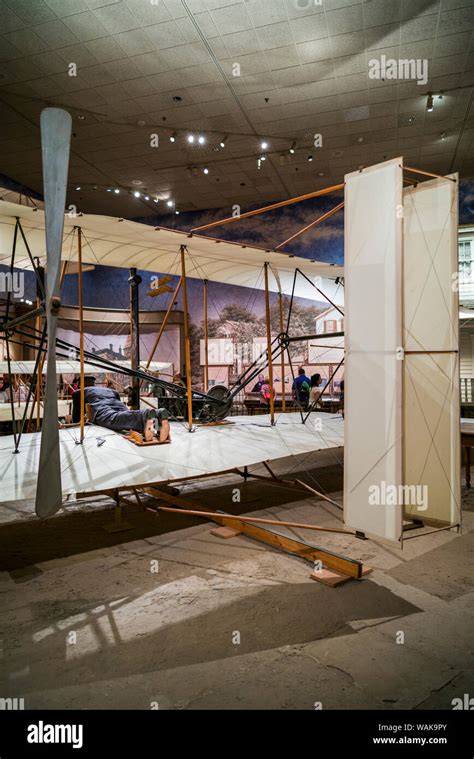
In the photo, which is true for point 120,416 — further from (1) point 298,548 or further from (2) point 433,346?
(2) point 433,346

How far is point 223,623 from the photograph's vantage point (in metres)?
3.16

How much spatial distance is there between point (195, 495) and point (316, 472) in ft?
9.55

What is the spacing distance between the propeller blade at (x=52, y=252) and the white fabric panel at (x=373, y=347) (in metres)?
1.77

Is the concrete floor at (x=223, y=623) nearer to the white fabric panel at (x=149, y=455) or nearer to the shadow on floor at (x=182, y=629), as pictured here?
the shadow on floor at (x=182, y=629)

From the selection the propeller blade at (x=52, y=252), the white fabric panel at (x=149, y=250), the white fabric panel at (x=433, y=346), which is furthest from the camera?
the white fabric panel at (x=149, y=250)

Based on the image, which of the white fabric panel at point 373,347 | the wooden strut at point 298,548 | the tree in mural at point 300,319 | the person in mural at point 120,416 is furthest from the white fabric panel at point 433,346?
the tree in mural at point 300,319

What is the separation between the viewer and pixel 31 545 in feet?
15.5

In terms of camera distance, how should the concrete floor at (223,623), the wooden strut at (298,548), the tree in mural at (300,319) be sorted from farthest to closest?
the tree in mural at (300,319) → the wooden strut at (298,548) → the concrete floor at (223,623)

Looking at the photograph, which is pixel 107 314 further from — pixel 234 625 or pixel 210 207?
pixel 234 625

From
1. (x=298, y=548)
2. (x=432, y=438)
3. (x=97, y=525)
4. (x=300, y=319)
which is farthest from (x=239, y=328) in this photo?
(x=432, y=438)

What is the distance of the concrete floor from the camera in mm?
2457

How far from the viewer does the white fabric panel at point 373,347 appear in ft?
8.57

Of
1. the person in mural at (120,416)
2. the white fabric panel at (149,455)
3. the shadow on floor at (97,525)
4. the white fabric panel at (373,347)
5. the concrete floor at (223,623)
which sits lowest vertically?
the shadow on floor at (97,525)
